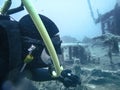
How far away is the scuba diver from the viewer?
2.26m

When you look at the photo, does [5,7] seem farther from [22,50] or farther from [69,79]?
[69,79]

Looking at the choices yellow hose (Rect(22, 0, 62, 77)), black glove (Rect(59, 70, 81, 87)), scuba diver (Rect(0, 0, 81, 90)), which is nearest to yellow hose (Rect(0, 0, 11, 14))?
scuba diver (Rect(0, 0, 81, 90))

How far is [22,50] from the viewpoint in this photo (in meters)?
2.41

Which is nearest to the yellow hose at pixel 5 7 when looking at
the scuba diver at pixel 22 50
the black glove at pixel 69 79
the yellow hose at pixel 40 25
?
the scuba diver at pixel 22 50

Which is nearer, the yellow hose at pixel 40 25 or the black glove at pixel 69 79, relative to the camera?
the yellow hose at pixel 40 25

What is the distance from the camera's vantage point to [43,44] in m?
2.47

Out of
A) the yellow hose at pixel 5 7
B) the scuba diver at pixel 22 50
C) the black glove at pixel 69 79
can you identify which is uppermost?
the yellow hose at pixel 5 7

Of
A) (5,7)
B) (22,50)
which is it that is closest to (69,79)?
(22,50)

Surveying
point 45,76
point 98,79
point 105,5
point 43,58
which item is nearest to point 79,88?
point 98,79

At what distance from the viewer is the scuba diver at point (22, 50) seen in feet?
7.42

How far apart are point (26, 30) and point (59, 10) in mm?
90507

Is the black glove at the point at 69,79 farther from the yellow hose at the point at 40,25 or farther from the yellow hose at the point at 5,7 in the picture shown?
the yellow hose at the point at 5,7

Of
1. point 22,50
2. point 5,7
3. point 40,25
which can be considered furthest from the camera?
point 5,7

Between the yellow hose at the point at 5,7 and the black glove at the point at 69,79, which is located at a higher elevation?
the yellow hose at the point at 5,7
